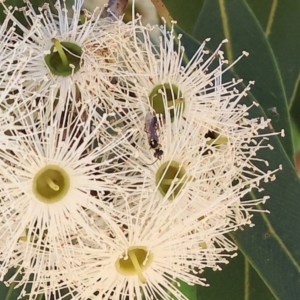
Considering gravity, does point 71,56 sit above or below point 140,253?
above

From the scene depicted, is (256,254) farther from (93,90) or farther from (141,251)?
(93,90)

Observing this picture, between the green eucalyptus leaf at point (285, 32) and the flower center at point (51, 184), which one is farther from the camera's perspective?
the green eucalyptus leaf at point (285, 32)

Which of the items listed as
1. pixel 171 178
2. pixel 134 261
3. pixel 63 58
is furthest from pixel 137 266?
pixel 63 58

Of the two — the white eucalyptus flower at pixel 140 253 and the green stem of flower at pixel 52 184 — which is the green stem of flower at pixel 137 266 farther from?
the green stem of flower at pixel 52 184

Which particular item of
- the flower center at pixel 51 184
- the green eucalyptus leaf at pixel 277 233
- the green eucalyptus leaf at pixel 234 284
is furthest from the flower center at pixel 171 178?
the green eucalyptus leaf at pixel 234 284

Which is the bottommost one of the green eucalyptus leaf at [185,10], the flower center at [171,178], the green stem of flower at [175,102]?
the flower center at [171,178]

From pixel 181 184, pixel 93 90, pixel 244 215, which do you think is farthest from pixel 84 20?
pixel 244 215

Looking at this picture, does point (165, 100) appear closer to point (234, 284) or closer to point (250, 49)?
point (250, 49)
